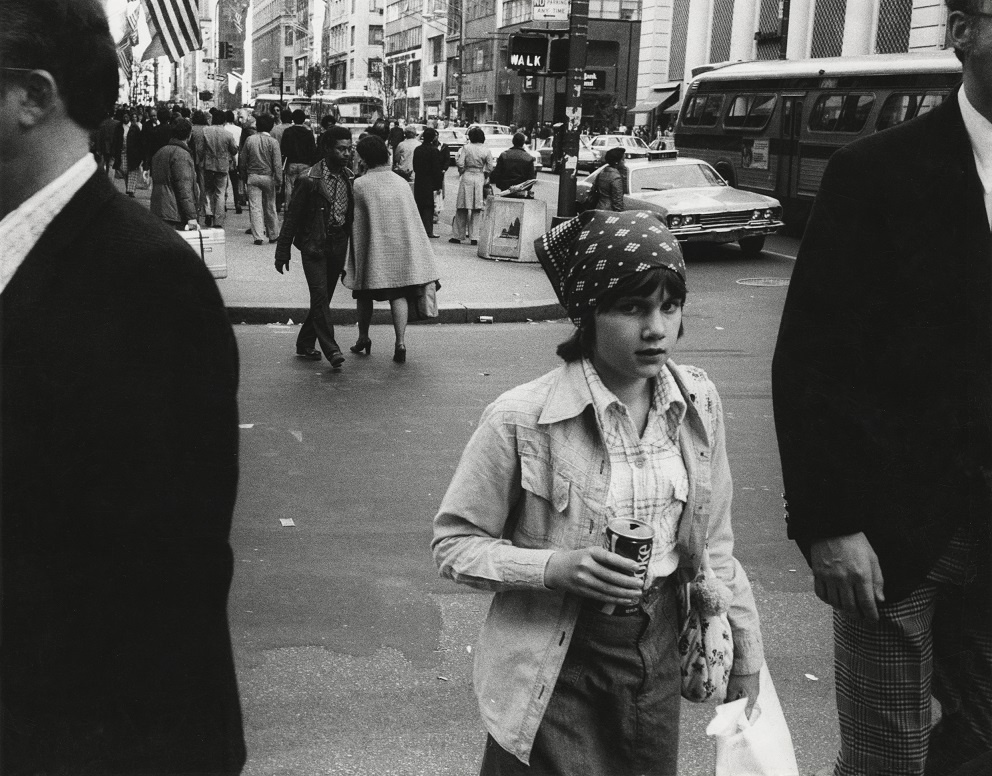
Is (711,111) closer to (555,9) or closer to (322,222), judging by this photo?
(555,9)

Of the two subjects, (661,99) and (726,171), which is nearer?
(726,171)

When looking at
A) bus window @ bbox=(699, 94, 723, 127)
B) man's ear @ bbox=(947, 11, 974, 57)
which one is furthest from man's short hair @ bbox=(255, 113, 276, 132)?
man's ear @ bbox=(947, 11, 974, 57)

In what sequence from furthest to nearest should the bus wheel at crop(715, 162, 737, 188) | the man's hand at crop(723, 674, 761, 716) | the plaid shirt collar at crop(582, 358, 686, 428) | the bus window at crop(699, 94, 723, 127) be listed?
the bus window at crop(699, 94, 723, 127), the bus wheel at crop(715, 162, 737, 188), the man's hand at crop(723, 674, 761, 716), the plaid shirt collar at crop(582, 358, 686, 428)

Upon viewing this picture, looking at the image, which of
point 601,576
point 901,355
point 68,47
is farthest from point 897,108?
point 68,47

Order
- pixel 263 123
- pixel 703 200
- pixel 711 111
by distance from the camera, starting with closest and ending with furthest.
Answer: pixel 703 200, pixel 263 123, pixel 711 111

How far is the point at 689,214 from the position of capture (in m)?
19.2

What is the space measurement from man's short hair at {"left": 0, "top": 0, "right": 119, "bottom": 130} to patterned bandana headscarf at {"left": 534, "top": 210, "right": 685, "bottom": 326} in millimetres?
1080

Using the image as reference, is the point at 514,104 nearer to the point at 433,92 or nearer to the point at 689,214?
the point at 433,92

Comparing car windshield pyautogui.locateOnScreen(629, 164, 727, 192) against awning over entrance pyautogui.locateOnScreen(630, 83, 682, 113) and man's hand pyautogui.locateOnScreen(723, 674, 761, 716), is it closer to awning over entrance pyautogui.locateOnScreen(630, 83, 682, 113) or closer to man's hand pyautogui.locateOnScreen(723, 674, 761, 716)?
man's hand pyautogui.locateOnScreen(723, 674, 761, 716)

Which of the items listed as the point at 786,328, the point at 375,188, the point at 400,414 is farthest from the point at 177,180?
the point at 786,328

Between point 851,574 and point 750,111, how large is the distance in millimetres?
25863

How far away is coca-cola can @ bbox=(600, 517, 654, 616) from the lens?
2.33 meters

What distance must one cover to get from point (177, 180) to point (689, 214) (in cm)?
781

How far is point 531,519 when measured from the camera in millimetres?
2596
